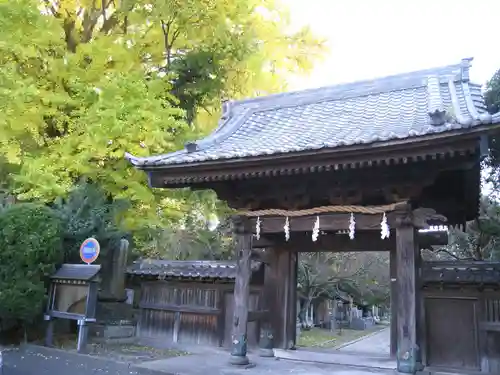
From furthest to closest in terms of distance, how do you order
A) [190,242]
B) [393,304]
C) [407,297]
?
[190,242] < [393,304] < [407,297]

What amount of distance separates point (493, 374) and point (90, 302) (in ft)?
26.9

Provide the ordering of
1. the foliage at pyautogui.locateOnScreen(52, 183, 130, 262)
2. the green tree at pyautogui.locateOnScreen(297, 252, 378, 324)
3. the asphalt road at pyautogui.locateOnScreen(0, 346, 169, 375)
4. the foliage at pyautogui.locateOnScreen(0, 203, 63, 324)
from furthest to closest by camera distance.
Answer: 1. the green tree at pyautogui.locateOnScreen(297, 252, 378, 324)
2. the foliage at pyautogui.locateOnScreen(52, 183, 130, 262)
3. the foliage at pyautogui.locateOnScreen(0, 203, 63, 324)
4. the asphalt road at pyautogui.locateOnScreen(0, 346, 169, 375)

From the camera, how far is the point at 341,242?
9.38 metres

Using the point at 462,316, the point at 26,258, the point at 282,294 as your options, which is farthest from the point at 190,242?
the point at 462,316

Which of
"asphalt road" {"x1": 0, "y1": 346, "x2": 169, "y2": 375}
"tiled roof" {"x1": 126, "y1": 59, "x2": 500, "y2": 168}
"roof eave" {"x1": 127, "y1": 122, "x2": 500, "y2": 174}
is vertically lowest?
"asphalt road" {"x1": 0, "y1": 346, "x2": 169, "y2": 375}

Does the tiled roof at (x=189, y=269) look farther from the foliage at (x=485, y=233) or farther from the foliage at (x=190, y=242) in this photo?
the foliage at (x=485, y=233)

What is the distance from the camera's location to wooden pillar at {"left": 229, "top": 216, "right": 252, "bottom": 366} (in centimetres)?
808

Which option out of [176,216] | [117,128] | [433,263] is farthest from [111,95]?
[433,263]

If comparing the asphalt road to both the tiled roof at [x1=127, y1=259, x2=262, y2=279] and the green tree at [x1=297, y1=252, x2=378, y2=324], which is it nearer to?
the tiled roof at [x1=127, y1=259, x2=262, y2=279]

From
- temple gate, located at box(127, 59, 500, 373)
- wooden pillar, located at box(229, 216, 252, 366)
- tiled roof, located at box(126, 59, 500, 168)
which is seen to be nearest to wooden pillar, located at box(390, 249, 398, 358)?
temple gate, located at box(127, 59, 500, 373)

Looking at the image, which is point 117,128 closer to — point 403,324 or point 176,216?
point 176,216

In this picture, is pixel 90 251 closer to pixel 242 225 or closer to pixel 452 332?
pixel 242 225

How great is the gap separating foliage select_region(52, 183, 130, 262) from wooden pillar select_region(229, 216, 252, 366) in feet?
15.9

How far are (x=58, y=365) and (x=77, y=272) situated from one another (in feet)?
6.69
